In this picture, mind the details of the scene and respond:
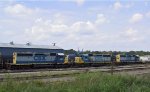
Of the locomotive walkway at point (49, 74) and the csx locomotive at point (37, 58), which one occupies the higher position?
the csx locomotive at point (37, 58)

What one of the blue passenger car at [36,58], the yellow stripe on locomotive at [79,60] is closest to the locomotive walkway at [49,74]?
the blue passenger car at [36,58]

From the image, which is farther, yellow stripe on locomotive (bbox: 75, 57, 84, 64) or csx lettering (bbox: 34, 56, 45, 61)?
yellow stripe on locomotive (bbox: 75, 57, 84, 64)

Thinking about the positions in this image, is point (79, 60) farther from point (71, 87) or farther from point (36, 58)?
point (71, 87)

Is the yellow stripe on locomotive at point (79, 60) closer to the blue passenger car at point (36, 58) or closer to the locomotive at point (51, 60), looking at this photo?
the locomotive at point (51, 60)

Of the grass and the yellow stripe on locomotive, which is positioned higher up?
the yellow stripe on locomotive

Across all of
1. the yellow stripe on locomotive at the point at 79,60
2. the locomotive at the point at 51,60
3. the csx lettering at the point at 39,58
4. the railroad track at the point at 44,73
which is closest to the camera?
the railroad track at the point at 44,73

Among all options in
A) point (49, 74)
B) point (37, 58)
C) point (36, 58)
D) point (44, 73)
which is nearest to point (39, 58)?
point (37, 58)

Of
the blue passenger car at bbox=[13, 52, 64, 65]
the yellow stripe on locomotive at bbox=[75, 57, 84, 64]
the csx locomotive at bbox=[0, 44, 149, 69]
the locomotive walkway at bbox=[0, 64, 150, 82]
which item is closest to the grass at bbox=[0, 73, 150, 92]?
the locomotive walkway at bbox=[0, 64, 150, 82]

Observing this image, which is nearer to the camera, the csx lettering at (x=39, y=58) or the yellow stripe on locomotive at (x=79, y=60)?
the csx lettering at (x=39, y=58)

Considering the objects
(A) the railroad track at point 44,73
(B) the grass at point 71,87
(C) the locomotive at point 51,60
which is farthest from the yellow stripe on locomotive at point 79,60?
(B) the grass at point 71,87

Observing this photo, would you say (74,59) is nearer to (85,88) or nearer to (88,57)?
(88,57)

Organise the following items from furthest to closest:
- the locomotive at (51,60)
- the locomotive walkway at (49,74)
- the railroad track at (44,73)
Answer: the locomotive at (51,60) → the locomotive walkway at (49,74) → the railroad track at (44,73)

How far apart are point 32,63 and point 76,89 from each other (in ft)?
117

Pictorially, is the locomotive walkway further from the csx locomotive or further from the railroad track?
the csx locomotive
